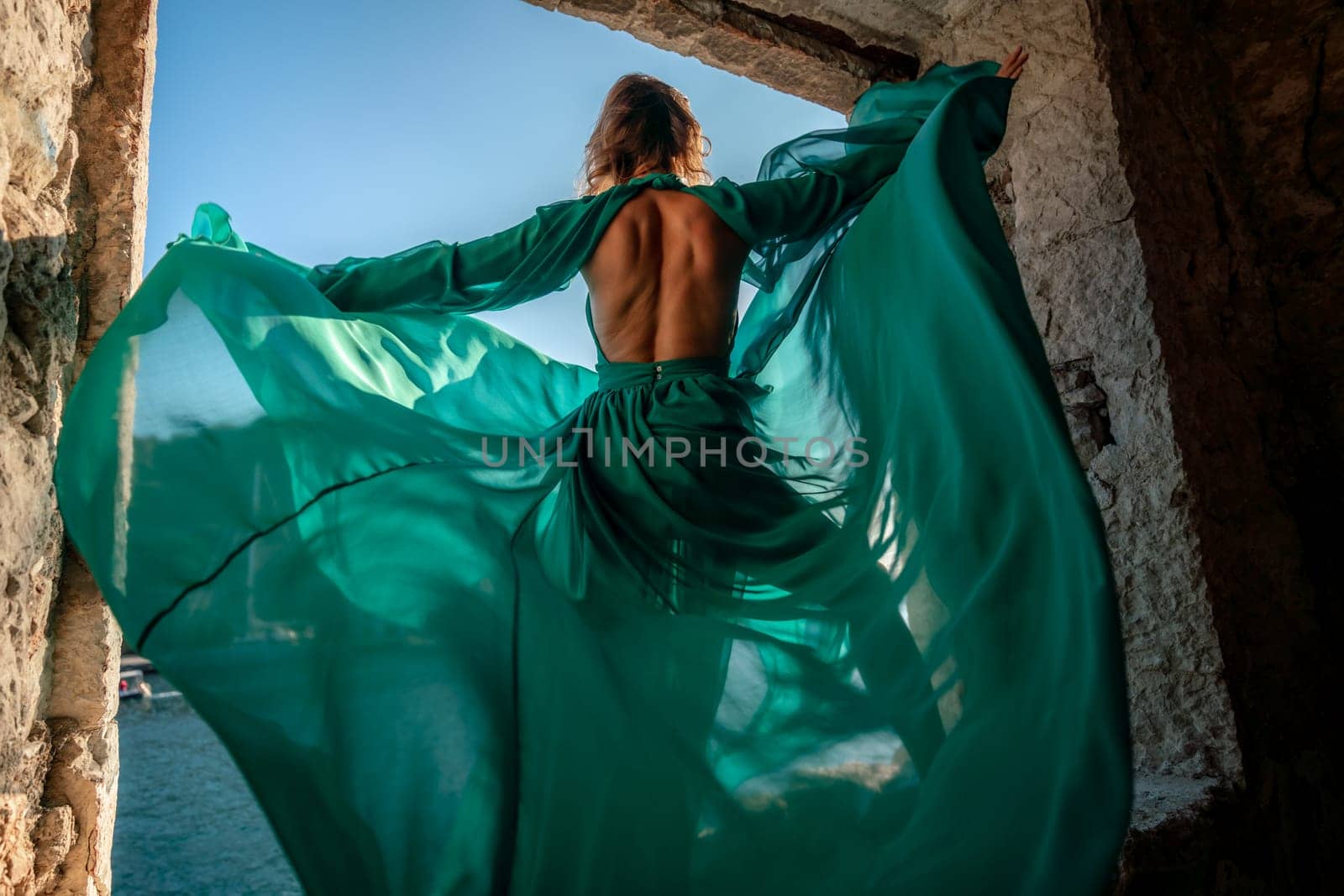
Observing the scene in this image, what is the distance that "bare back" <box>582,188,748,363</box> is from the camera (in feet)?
5.64

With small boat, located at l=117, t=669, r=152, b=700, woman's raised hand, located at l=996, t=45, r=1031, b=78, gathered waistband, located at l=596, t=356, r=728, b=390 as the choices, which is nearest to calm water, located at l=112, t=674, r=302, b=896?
small boat, located at l=117, t=669, r=152, b=700

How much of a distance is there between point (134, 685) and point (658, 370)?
9.36m

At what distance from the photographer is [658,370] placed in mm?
1682

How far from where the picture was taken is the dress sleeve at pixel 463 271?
1692mm

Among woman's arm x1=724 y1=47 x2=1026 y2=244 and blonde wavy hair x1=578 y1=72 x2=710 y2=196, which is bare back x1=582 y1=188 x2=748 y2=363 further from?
blonde wavy hair x1=578 y1=72 x2=710 y2=196

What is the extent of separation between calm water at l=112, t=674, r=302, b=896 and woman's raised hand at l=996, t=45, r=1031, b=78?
2826 mm

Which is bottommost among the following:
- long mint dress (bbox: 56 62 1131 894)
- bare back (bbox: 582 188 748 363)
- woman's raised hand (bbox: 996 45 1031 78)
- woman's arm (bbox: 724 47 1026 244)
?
long mint dress (bbox: 56 62 1131 894)

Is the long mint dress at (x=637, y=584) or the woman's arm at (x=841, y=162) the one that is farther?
the woman's arm at (x=841, y=162)

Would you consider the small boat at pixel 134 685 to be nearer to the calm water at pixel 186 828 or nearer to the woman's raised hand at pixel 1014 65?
the calm water at pixel 186 828

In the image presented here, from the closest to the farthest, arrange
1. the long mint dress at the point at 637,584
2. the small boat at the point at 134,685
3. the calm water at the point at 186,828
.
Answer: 1. the long mint dress at the point at 637,584
2. the calm water at the point at 186,828
3. the small boat at the point at 134,685

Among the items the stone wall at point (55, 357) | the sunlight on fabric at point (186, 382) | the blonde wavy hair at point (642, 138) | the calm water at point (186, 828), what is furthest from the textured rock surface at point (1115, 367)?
the calm water at point (186, 828)

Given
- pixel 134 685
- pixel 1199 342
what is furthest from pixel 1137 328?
pixel 134 685

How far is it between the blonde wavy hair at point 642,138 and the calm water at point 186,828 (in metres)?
2.11

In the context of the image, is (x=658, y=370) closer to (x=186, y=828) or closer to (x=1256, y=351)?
(x=1256, y=351)
